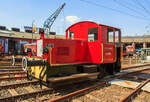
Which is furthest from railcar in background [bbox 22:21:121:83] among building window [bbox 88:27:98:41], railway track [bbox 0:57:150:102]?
railway track [bbox 0:57:150:102]

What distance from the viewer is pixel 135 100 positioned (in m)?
4.51

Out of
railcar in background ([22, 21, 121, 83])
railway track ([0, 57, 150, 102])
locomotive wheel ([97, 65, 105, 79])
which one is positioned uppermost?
railcar in background ([22, 21, 121, 83])

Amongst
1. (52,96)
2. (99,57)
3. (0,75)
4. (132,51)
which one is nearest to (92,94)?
(52,96)

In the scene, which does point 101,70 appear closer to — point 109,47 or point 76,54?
point 109,47

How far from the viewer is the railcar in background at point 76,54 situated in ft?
16.4

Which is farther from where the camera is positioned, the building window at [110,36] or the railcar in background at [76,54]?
the building window at [110,36]

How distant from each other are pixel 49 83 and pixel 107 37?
373cm

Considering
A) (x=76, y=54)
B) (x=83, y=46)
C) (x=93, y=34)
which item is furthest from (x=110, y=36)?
(x=76, y=54)

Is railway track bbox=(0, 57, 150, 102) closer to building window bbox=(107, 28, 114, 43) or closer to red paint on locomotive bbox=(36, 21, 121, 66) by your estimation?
red paint on locomotive bbox=(36, 21, 121, 66)

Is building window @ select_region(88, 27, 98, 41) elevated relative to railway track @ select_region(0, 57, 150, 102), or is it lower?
elevated

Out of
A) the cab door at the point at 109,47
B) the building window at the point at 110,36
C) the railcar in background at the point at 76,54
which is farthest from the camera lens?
the building window at the point at 110,36

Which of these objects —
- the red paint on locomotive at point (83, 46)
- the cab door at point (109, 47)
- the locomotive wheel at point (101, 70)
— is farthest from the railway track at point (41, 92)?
the cab door at point (109, 47)

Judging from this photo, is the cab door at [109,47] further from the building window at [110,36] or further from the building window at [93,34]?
the building window at [93,34]

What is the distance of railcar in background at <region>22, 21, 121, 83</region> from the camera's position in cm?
501
